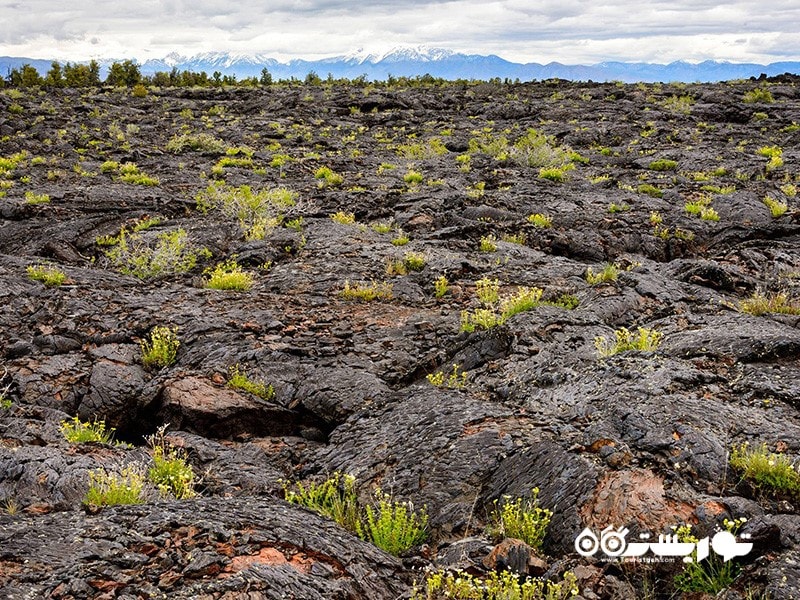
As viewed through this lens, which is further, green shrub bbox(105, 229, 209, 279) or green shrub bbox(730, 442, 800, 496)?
green shrub bbox(105, 229, 209, 279)

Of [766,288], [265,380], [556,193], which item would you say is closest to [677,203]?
[556,193]

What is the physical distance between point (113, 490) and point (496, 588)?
152 inches

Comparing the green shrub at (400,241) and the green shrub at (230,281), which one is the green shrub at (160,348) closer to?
the green shrub at (230,281)

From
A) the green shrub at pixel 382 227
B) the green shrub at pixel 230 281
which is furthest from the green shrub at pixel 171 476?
the green shrub at pixel 382 227

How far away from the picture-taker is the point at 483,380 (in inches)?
346

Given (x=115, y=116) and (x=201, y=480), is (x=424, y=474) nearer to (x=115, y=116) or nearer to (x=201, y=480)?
(x=201, y=480)

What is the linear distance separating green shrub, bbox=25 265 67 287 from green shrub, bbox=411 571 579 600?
10996 millimetres

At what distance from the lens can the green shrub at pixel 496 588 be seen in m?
4.64

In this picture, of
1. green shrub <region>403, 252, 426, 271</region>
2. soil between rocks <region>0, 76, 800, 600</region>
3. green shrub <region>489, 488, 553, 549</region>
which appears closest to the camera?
soil between rocks <region>0, 76, 800, 600</region>

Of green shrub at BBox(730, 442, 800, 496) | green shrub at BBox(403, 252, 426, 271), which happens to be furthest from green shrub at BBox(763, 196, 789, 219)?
green shrub at BBox(730, 442, 800, 496)

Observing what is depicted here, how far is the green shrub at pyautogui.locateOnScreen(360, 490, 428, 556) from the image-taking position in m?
5.89

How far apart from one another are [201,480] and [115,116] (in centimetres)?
4137

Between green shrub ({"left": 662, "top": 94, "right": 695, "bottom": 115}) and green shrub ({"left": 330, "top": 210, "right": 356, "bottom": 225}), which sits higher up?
green shrub ({"left": 662, "top": 94, "right": 695, "bottom": 115})

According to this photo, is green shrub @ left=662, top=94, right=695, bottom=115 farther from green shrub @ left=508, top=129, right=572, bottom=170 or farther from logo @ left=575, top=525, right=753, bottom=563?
logo @ left=575, top=525, right=753, bottom=563
